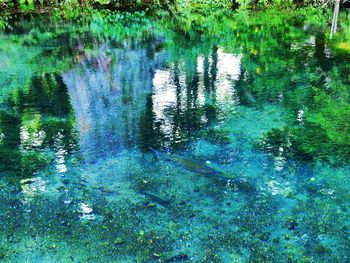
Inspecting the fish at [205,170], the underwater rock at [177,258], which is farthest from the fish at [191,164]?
the underwater rock at [177,258]

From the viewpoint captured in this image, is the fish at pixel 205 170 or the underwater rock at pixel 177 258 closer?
the underwater rock at pixel 177 258

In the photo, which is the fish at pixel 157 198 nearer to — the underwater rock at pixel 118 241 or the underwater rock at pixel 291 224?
the underwater rock at pixel 118 241

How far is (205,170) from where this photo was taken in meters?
4.84

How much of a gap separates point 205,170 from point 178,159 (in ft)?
1.57

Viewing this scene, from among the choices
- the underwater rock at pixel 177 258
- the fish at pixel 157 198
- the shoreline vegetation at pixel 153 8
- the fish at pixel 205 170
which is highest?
the shoreline vegetation at pixel 153 8

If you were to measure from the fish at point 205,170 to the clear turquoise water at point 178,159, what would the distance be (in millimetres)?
36

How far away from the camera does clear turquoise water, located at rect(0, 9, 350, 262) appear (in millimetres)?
3637

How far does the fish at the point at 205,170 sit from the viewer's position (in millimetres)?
4496

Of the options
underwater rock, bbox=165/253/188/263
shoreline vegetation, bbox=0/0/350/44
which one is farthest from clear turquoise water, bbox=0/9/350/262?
shoreline vegetation, bbox=0/0/350/44

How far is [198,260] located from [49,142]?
3405mm

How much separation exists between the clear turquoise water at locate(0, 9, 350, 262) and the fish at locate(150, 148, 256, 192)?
0.04 meters

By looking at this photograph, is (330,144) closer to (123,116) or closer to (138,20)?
(123,116)

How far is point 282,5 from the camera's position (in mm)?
21969

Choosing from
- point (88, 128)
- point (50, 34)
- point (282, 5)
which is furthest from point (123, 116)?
point (282, 5)
